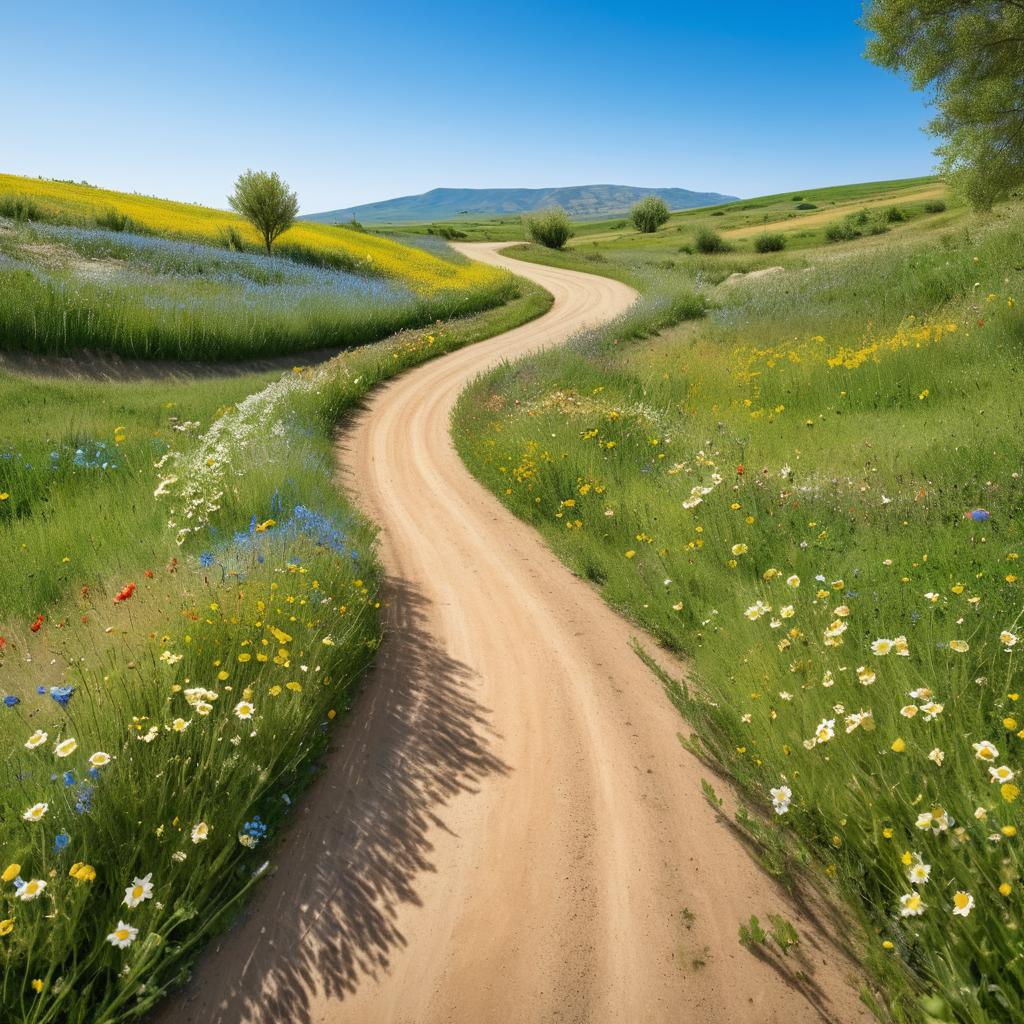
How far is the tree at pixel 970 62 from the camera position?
14641mm

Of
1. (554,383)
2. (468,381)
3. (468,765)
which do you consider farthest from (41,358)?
(468,765)

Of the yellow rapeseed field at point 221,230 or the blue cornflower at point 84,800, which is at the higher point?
the yellow rapeseed field at point 221,230

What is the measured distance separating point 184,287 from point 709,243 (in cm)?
4261

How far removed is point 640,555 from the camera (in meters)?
7.48

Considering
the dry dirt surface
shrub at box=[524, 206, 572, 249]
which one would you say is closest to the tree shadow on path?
the dry dirt surface

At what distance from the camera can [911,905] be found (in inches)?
117

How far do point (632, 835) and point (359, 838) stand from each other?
168cm

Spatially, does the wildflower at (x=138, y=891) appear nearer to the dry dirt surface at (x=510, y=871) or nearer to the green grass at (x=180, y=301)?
the dry dirt surface at (x=510, y=871)

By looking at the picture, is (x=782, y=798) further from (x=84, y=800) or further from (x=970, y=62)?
(x=970, y=62)

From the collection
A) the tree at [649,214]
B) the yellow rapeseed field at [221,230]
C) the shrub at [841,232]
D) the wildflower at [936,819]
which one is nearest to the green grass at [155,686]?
the wildflower at [936,819]

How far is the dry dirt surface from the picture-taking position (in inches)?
126

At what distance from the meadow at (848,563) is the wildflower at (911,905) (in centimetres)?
2

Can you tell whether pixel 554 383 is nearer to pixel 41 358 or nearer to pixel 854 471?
pixel 854 471

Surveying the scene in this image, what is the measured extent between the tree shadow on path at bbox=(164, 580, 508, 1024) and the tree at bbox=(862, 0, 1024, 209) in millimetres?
18092
